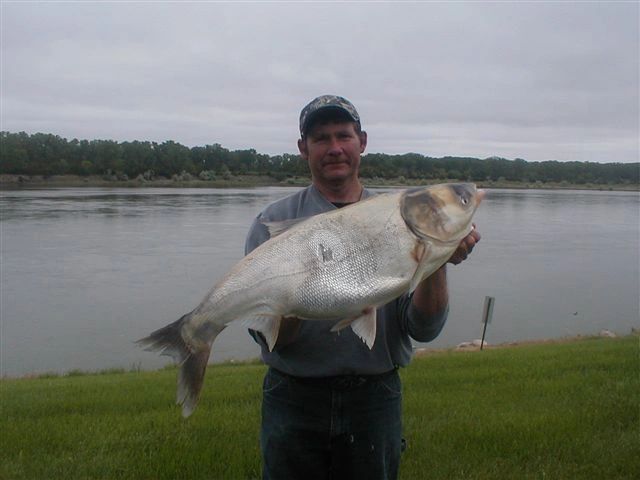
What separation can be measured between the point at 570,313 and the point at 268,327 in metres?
17.4

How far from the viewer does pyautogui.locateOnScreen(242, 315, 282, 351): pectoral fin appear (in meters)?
2.76

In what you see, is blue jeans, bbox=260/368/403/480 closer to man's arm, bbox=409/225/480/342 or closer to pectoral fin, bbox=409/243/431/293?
man's arm, bbox=409/225/480/342

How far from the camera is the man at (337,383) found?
3.02 metres

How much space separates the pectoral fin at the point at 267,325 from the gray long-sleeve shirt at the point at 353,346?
237mm

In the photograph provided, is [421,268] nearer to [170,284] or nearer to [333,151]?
[333,151]

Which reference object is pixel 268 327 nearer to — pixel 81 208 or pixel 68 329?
pixel 68 329

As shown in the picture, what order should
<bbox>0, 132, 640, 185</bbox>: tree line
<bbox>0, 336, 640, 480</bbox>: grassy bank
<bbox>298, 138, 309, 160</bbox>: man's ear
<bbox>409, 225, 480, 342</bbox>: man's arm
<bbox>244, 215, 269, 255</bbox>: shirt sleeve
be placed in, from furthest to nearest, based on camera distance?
<bbox>0, 132, 640, 185</bbox>: tree line, <bbox>0, 336, 640, 480</bbox>: grassy bank, <bbox>298, 138, 309, 160</bbox>: man's ear, <bbox>244, 215, 269, 255</bbox>: shirt sleeve, <bbox>409, 225, 480, 342</bbox>: man's arm

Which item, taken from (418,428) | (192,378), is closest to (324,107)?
(192,378)

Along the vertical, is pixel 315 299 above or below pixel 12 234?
above

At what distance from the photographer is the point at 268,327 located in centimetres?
277

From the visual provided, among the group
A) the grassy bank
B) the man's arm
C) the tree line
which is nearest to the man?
the man's arm

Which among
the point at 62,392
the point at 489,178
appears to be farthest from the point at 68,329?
the point at 489,178

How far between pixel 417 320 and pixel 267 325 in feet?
2.37

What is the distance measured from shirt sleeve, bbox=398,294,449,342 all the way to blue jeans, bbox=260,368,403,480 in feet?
0.84
